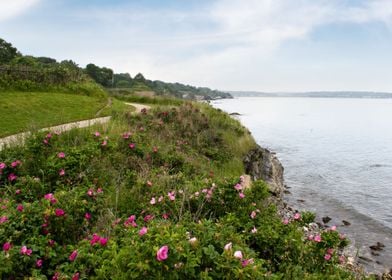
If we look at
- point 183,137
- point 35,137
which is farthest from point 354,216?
point 35,137

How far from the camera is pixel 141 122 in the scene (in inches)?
465

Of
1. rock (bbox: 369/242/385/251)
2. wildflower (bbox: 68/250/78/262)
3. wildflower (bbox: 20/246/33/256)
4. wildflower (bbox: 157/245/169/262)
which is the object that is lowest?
rock (bbox: 369/242/385/251)

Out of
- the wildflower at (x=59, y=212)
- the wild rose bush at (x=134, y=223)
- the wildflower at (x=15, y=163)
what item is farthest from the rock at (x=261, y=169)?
the wildflower at (x=59, y=212)

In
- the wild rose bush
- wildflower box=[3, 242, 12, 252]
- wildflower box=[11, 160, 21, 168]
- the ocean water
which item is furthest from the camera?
the ocean water

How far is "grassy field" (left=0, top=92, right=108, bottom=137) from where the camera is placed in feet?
39.5

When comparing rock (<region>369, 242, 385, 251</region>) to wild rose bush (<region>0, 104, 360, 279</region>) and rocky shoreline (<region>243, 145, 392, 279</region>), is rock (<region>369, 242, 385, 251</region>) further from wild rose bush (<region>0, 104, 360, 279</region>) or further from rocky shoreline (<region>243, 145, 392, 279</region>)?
wild rose bush (<region>0, 104, 360, 279</region>)

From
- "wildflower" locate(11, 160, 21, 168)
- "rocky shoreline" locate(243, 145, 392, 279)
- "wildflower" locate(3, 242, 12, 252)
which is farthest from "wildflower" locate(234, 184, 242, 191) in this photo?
"rocky shoreline" locate(243, 145, 392, 279)

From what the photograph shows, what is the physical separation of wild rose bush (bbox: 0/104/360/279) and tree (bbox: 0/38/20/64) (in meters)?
44.8

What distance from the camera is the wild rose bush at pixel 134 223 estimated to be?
2.73 metres

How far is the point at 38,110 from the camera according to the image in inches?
587

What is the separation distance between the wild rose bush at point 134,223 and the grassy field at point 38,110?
4504 millimetres

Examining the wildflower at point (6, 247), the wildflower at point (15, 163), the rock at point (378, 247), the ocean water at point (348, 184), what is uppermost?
the wildflower at point (15, 163)

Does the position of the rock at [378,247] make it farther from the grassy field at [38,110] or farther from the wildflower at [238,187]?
the grassy field at [38,110]

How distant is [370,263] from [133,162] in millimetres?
7107
